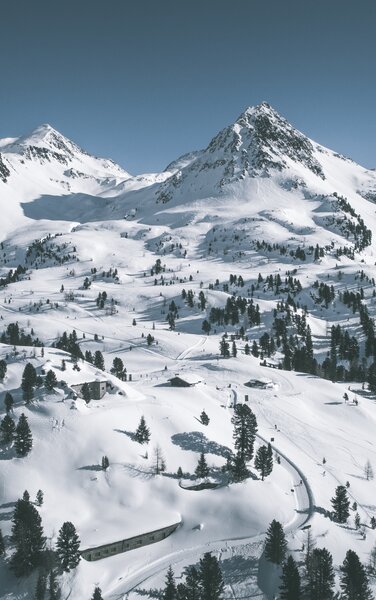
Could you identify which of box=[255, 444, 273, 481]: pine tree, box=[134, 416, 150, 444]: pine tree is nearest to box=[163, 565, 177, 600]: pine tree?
box=[255, 444, 273, 481]: pine tree

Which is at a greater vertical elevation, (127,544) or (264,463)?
(264,463)

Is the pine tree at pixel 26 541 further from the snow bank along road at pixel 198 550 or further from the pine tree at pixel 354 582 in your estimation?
the pine tree at pixel 354 582

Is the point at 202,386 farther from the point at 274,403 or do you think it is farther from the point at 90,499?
the point at 90,499

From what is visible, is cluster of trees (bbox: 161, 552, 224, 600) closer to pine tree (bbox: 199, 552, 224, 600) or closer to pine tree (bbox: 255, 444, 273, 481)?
pine tree (bbox: 199, 552, 224, 600)

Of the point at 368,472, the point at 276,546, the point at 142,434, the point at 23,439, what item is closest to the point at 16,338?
the point at 23,439

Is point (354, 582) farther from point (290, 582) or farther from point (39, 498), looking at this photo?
point (39, 498)

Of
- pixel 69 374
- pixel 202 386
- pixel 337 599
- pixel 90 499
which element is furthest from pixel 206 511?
pixel 202 386

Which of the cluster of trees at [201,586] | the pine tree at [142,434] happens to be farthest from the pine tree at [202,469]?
the cluster of trees at [201,586]
